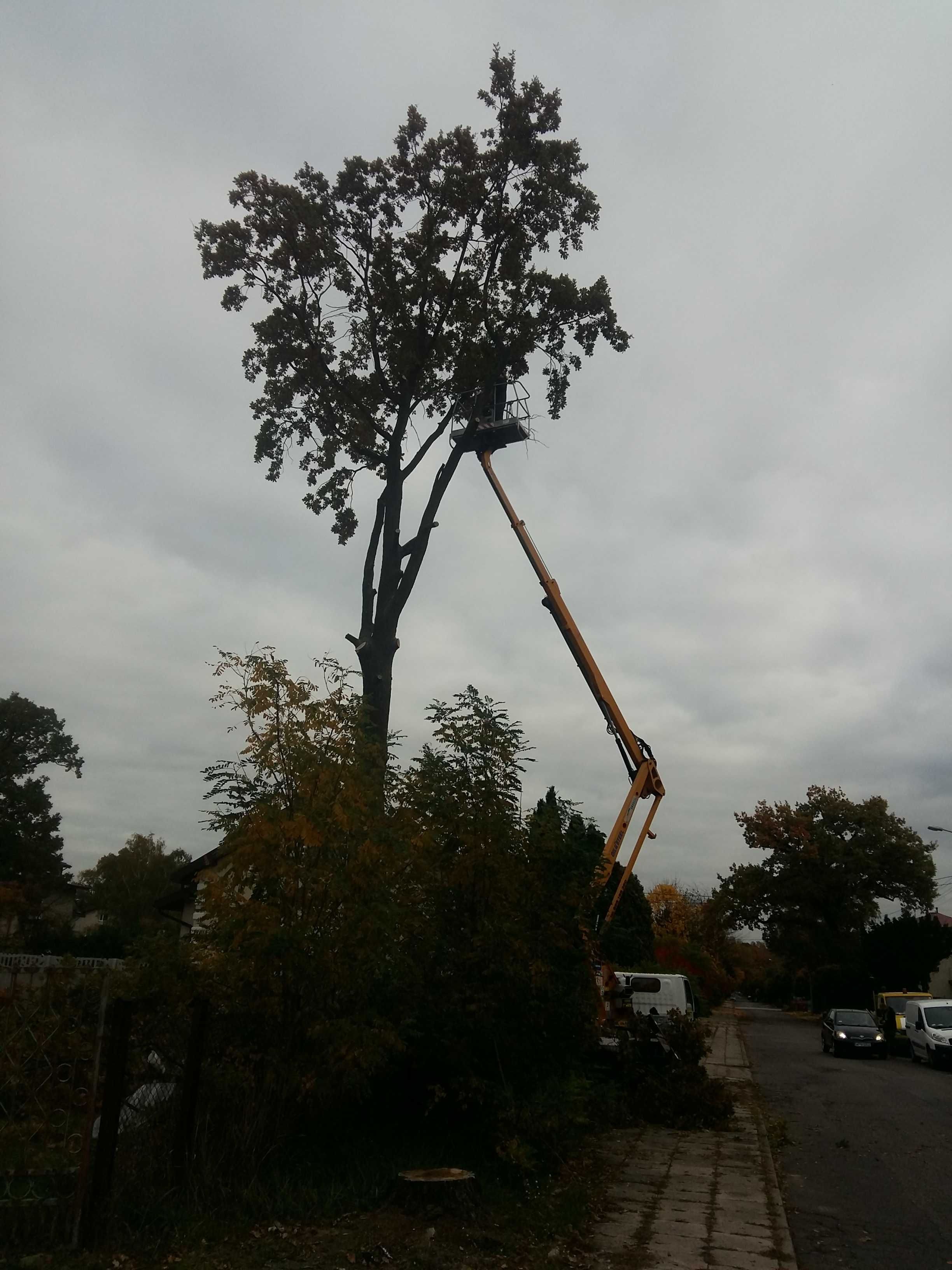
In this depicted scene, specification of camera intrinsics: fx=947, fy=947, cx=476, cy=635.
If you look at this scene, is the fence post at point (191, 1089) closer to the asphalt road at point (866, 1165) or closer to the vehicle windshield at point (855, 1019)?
the asphalt road at point (866, 1165)

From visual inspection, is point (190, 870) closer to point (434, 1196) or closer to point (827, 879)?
point (434, 1196)

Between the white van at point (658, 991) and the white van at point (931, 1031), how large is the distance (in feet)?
27.2

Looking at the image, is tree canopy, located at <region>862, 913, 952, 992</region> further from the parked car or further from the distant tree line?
the parked car

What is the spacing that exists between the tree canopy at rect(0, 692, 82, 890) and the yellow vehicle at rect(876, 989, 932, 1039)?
123 ft

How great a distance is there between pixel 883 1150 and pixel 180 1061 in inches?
347

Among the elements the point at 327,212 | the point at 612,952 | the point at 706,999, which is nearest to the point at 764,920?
the point at 706,999

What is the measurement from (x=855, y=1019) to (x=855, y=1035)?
893 mm

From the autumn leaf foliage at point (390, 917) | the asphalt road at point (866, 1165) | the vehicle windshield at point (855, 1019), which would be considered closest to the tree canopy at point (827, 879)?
the vehicle windshield at point (855, 1019)

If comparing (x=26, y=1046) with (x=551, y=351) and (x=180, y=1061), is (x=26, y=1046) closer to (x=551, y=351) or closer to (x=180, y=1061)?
(x=180, y=1061)

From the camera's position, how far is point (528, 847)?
29.8ft

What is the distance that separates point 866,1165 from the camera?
409 inches

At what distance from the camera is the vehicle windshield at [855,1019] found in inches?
1030

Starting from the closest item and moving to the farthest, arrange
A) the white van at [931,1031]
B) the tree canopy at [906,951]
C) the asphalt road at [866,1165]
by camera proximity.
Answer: the asphalt road at [866,1165], the white van at [931,1031], the tree canopy at [906,951]

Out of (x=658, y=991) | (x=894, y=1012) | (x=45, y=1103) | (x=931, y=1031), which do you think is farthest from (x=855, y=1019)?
(x=45, y=1103)
